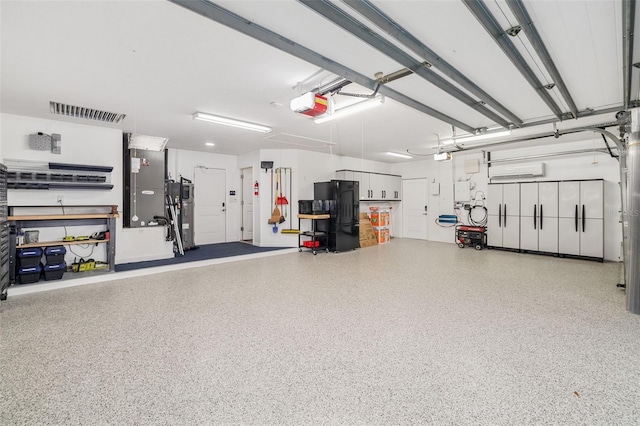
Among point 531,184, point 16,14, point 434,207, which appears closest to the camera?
point 16,14

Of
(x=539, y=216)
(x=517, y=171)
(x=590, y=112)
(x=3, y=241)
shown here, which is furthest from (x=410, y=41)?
(x=517, y=171)

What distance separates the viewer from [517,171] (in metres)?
7.61

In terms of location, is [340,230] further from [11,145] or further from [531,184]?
[11,145]

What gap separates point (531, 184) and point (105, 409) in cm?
887

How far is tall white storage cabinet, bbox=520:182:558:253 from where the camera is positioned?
682cm

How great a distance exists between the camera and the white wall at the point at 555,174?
6.38 meters

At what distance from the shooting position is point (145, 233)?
6.16 metres

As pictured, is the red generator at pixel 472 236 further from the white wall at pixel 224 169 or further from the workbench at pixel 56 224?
the workbench at pixel 56 224

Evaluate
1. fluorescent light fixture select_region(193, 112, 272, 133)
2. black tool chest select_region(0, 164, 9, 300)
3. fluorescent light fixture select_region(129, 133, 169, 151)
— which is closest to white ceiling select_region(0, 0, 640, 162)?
fluorescent light fixture select_region(193, 112, 272, 133)

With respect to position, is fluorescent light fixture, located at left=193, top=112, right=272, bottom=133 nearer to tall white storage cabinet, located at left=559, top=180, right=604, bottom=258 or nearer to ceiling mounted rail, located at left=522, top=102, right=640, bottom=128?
ceiling mounted rail, located at left=522, top=102, right=640, bottom=128

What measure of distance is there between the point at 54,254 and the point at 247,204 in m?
5.00

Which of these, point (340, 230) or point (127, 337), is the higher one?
point (340, 230)

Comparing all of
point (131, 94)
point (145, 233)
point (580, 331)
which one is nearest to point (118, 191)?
point (145, 233)

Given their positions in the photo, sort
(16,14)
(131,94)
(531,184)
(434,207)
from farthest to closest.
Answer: (434,207), (531,184), (131,94), (16,14)
